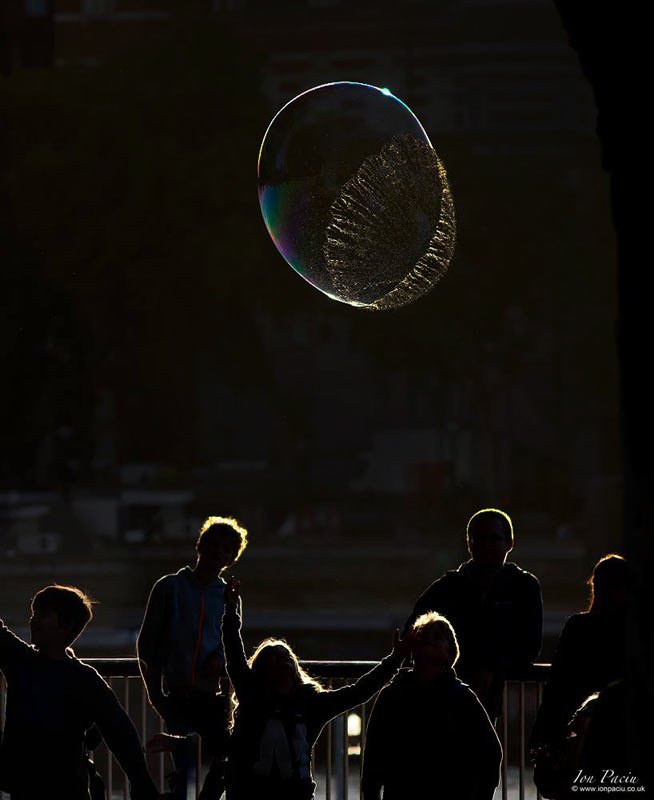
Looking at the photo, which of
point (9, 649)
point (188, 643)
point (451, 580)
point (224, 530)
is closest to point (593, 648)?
point (451, 580)

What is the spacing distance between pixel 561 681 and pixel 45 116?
24.3 metres

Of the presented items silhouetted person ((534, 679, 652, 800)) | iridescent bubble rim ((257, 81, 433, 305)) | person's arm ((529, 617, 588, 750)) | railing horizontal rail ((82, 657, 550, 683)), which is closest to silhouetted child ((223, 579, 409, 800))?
person's arm ((529, 617, 588, 750))

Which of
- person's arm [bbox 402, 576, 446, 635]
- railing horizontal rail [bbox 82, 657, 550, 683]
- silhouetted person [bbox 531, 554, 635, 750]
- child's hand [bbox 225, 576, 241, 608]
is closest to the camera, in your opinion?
silhouetted person [bbox 531, 554, 635, 750]

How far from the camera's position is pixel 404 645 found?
5.00 meters

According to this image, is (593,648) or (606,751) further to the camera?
(593,648)

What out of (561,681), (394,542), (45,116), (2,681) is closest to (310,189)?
(2,681)

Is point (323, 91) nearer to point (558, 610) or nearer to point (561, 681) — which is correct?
point (561, 681)

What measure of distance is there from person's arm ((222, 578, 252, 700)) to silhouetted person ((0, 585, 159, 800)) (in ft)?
1.76

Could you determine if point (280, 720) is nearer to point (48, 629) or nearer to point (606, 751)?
point (48, 629)

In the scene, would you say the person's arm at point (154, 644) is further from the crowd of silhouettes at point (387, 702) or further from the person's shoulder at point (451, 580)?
the person's shoulder at point (451, 580)

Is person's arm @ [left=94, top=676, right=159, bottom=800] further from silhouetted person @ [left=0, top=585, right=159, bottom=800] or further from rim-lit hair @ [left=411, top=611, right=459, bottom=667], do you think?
rim-lit hair @ [left=411, top=611, right=459, bottom=667]

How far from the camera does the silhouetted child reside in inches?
201

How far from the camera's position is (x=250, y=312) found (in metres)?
30.7

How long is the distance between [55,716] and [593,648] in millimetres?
1740
